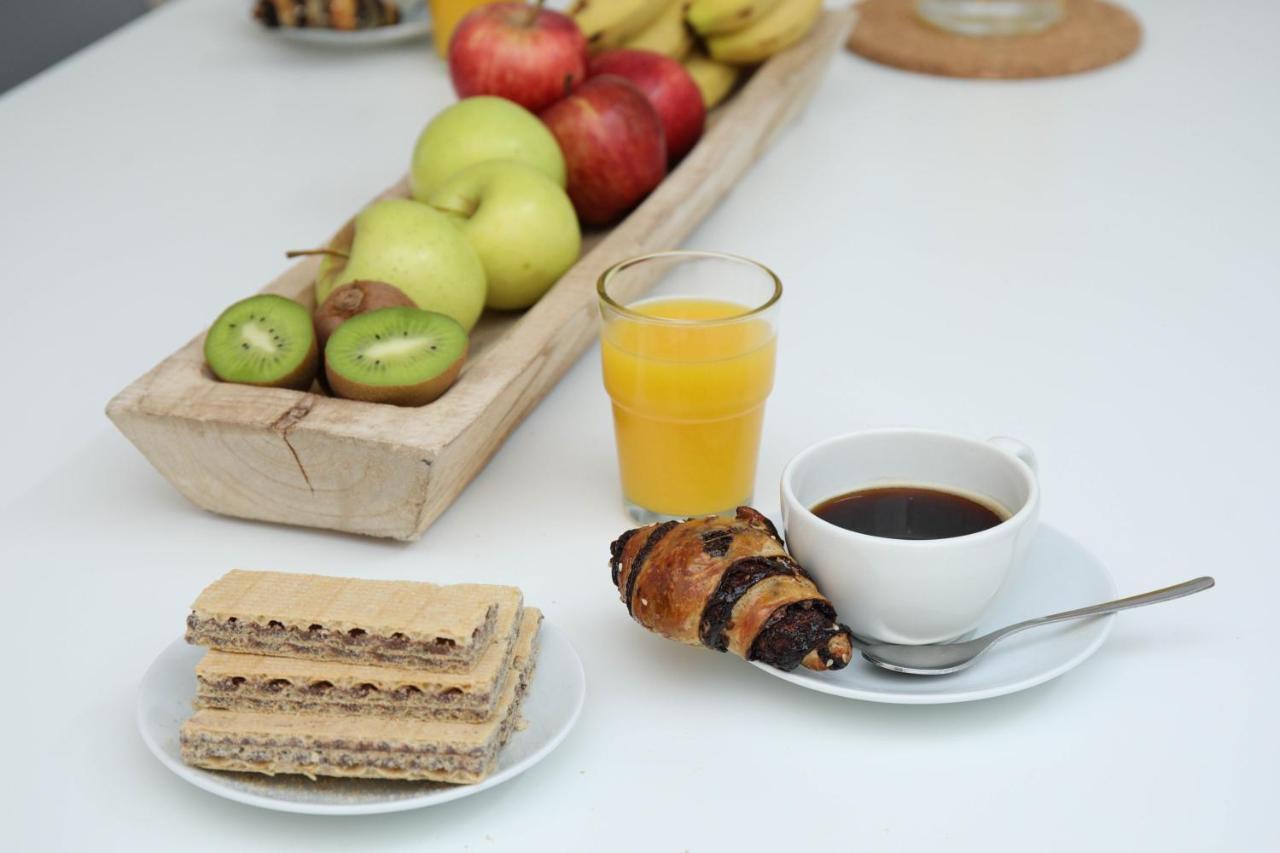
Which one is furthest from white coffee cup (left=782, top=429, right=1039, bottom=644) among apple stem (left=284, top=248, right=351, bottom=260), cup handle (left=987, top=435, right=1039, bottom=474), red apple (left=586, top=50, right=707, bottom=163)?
red apple (left=586, top=50, right=707, bottom=163)

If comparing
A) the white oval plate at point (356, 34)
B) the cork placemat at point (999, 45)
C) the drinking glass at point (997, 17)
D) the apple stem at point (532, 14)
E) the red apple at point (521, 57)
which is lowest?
the cork placemat at point (999, 45)

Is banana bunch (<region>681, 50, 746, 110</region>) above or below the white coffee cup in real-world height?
below

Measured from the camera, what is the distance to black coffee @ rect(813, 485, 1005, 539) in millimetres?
848

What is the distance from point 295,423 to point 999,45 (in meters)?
1.47

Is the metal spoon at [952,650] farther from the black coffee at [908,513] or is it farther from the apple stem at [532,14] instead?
the apple stem at [532,14]

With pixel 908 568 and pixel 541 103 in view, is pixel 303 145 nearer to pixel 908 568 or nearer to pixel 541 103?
pixel 541 103

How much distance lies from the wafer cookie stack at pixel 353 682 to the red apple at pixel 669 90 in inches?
35.5

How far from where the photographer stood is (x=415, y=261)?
45.8 inches

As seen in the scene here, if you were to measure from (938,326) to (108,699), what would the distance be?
825 millimetres

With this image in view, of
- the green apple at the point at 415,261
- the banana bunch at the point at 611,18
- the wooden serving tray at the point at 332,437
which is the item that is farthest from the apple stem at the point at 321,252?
the banana bunch at the point at 611,18

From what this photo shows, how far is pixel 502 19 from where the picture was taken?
1.56m

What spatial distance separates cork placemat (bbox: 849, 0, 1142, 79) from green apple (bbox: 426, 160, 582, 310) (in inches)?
36.9

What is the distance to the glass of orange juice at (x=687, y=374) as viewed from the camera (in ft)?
3.18

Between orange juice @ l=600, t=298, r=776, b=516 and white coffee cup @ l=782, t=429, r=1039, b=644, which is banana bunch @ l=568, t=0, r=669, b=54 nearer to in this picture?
orange juice @ l=600, t=298, r=776, b=516
